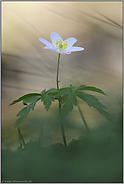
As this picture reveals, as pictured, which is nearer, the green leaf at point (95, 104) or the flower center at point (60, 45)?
the green leaf at point (95, 104)

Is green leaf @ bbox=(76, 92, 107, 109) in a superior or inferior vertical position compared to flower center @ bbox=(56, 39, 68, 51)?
inferior

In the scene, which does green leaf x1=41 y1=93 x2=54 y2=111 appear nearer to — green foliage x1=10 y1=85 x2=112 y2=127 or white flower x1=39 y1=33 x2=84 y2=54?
green foliage x1=10 y1=85 x2=112 y2=127

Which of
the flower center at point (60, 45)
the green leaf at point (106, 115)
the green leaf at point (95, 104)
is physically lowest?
the green leaf at point (106, 115)

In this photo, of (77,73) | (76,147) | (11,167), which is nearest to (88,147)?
(76,147)

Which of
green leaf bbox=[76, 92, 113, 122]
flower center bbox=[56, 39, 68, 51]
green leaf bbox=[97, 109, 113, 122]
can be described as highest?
flower center bbox=[56, 39, 68, 51]

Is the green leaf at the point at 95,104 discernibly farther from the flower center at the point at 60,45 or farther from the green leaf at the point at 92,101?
the flower center at the point at 60,45

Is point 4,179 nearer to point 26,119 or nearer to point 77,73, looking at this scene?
point 26,119

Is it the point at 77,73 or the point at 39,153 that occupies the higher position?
the point at 77,73

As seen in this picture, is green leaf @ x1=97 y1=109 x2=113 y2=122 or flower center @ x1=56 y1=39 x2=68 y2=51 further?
flower center @ x1=56 y1=39 x2=68 y2=51

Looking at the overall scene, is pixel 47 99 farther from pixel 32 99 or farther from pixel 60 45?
pixel 60 45

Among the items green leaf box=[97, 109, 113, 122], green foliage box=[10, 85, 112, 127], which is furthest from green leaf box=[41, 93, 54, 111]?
green leaf box=[97, 109, 113, 122]

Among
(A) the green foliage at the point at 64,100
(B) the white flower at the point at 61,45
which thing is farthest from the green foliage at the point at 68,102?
(B) the white flower at the point at 61,45
